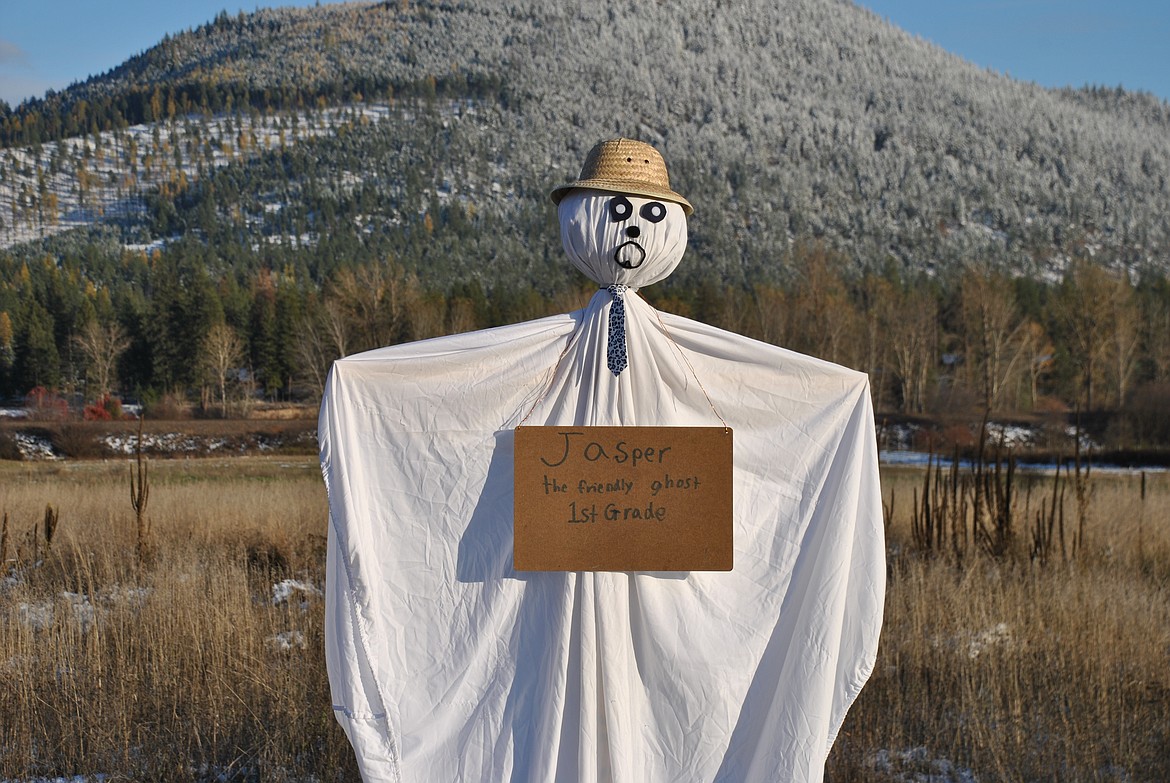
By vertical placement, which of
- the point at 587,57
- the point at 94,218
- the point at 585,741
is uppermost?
the point at 587,57

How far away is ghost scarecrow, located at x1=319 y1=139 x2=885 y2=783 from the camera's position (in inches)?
113

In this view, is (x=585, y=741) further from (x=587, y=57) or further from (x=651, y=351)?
(x=587, y=57)

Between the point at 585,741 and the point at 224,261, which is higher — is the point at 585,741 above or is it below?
below

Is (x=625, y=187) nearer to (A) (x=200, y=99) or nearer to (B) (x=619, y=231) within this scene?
(B) (x=619, y=231)

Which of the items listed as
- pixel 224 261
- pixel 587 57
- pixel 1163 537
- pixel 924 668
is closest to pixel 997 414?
pixel 1163 537

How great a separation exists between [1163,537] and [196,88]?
179987 millimetres

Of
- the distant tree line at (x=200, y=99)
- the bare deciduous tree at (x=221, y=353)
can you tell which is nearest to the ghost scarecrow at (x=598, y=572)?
the bare deciduous tree at (x=221, y=353)

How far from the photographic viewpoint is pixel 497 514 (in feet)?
9.55

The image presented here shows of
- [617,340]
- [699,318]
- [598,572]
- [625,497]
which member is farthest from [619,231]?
[699,318]

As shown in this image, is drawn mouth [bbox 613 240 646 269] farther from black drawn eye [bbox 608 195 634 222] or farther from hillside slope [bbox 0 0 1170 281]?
hillside slope [bbox 0 0 1170 281]

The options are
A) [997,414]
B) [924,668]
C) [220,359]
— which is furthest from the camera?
[220,359]

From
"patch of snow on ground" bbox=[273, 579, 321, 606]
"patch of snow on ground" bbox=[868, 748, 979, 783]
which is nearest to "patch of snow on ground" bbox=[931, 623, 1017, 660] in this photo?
"patch of snow on ground" bbox=[868, 748, 979, 783]

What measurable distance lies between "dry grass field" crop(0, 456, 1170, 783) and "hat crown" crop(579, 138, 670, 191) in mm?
2857

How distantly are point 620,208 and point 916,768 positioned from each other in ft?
10.1
